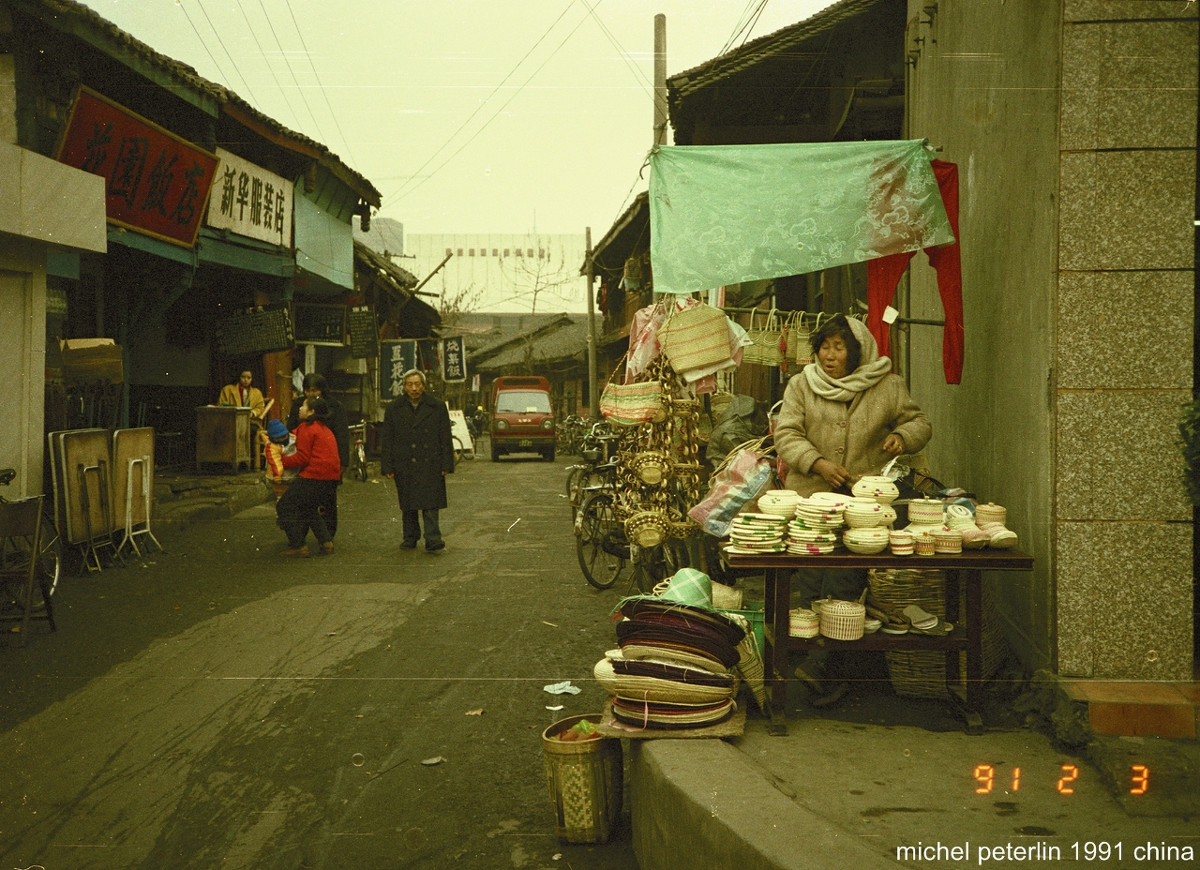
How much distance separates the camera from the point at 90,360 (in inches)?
454

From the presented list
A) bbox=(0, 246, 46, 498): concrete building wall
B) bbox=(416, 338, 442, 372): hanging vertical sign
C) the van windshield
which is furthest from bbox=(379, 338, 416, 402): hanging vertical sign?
bbox=(0, 246, 46, 498): concrete building wall

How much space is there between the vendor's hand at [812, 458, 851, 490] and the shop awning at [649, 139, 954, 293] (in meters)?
1.19

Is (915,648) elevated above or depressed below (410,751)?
above

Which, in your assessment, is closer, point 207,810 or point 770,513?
point 207,810

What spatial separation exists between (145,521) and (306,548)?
1756mm

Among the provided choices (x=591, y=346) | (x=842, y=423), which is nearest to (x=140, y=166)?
(x=842, y=423)

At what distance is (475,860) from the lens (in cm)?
383

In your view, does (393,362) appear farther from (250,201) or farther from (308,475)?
(308,475)

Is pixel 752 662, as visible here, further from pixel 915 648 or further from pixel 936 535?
pixel 936 535

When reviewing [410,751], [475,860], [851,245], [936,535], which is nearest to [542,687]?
[410,751]

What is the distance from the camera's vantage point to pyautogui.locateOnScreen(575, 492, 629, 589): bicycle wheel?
360 inches

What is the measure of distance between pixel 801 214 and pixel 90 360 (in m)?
9.25

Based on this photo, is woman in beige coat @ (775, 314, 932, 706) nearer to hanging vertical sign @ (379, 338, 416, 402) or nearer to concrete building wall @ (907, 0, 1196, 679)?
concrete building wall @ (907, 0, 1196, 679)

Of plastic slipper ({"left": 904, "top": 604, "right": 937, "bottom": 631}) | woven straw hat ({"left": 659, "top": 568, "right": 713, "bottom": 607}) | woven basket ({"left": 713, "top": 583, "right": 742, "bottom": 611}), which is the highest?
woven straw hat ({"left": 659, "top": 568, "right": 713, "bottom": 607})
